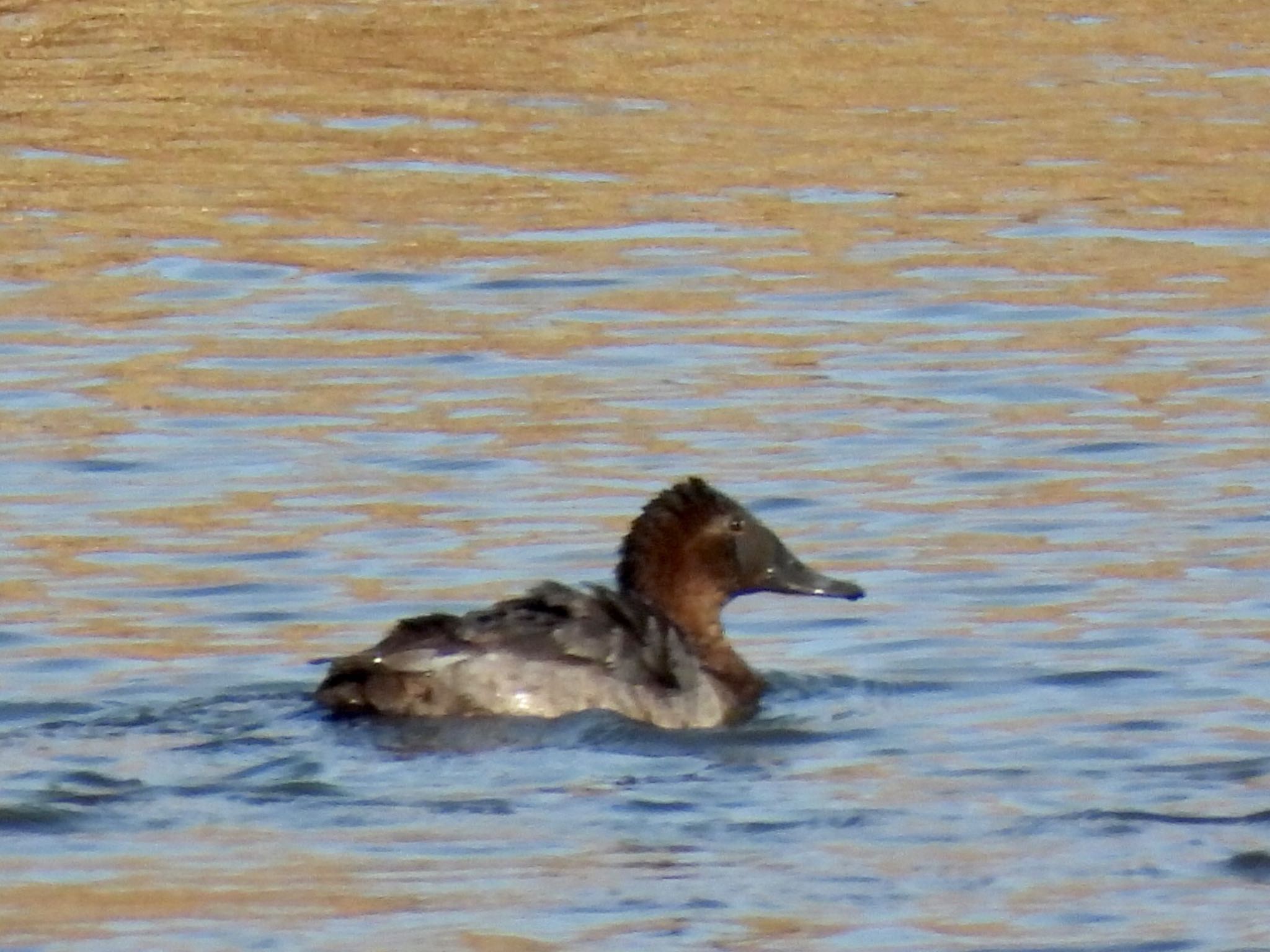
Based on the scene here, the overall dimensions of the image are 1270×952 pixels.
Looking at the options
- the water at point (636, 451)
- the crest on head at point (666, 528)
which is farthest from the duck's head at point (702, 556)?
the water at point (636, 451)

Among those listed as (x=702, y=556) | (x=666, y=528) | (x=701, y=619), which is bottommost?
(x=701, y=619)

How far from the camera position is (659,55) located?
2269 cm

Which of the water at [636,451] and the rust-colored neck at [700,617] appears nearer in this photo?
the water at [636,451]

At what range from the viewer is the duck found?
1007cm

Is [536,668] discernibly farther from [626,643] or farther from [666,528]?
[666,528]

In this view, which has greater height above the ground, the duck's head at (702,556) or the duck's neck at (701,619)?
the duck's head at (702,556)

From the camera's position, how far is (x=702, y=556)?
444 inches

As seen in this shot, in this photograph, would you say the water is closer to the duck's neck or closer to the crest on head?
the duck's neck

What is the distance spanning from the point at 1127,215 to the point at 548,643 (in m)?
8.71

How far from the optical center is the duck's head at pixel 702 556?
1123 centimetres

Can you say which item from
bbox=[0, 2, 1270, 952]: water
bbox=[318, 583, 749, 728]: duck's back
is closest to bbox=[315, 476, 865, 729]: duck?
bbox=[318, 583, 749, 728]: duck's back

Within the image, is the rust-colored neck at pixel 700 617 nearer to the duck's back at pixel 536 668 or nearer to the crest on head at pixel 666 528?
the crest on head at pixel 666 528

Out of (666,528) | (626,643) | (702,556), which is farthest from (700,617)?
(626,643)

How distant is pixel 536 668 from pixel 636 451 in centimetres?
360
